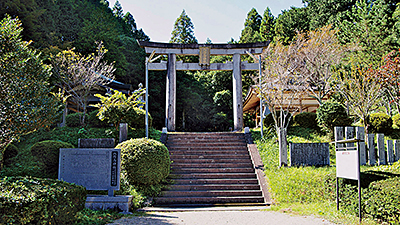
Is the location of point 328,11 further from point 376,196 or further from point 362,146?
point 376,196

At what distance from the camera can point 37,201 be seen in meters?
4.11

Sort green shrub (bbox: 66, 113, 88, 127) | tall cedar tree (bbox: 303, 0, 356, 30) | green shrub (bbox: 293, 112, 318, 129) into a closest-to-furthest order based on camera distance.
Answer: green shrub (bbox: 293, 112, 318, 129), green shrub (bbox: 66, 113, 88, 127), tall cedar tree (bbox: 303, 0, 356, 30)

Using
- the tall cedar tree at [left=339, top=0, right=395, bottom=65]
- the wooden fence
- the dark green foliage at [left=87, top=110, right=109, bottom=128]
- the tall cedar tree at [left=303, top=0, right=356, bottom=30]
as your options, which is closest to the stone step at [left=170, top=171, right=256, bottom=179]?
the wooden fence

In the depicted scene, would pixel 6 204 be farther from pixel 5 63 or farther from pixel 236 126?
pixel 236 126

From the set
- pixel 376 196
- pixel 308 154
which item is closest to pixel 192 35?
pixel 308 154

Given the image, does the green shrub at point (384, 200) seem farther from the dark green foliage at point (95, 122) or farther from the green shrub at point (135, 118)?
the dark green foliage at point (95, 122)

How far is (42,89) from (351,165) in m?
8.72

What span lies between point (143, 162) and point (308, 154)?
5583mm

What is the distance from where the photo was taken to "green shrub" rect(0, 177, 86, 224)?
3885 millimetres

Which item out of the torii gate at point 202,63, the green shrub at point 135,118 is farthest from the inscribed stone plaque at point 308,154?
the green shrub at point 135,118

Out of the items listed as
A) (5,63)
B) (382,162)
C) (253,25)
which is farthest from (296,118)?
(253,25)

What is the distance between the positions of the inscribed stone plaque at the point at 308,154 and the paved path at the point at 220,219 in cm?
347

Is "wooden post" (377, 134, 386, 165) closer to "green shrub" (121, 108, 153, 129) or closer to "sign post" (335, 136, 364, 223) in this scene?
"sign post" (335, 136, 364, 223)

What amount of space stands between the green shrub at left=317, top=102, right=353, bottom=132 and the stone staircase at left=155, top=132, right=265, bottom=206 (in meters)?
3.69
